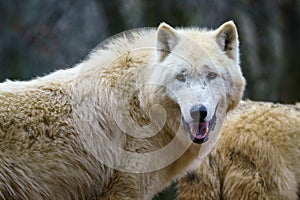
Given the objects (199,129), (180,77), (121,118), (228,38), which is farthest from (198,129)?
(228,38)

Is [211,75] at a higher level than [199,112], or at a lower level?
higher

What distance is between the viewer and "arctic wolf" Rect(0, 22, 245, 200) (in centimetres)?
595

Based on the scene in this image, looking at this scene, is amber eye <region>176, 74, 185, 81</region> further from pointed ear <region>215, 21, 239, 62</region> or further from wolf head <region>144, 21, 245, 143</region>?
pointed ear <region>215, 21, 239, 62</region>

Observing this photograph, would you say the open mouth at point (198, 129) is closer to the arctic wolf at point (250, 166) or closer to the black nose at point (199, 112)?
the black nose at point (199, 112)

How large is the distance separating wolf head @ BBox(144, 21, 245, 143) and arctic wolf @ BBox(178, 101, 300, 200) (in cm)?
87

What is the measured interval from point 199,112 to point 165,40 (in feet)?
2.92

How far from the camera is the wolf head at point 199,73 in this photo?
5.92 meters

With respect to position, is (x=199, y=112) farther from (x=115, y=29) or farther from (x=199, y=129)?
(x=115, y=29)

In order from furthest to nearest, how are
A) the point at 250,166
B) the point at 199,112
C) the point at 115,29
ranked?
the point at 115,29 < the point at 250,166 < the point at 199,112

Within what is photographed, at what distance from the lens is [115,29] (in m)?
14.2

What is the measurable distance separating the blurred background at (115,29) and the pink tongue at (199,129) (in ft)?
Answer: 27.2

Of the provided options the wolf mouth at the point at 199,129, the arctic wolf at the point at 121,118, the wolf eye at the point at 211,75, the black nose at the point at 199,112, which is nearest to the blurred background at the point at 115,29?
the arctic wolf at the point at 121,118

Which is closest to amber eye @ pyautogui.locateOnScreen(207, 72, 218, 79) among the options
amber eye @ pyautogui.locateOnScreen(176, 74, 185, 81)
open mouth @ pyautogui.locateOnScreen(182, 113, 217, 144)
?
amber eye @ pyautogui.locateOnScreen(176, 74, 185, 81)

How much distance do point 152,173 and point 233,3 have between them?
1022 centimetres
